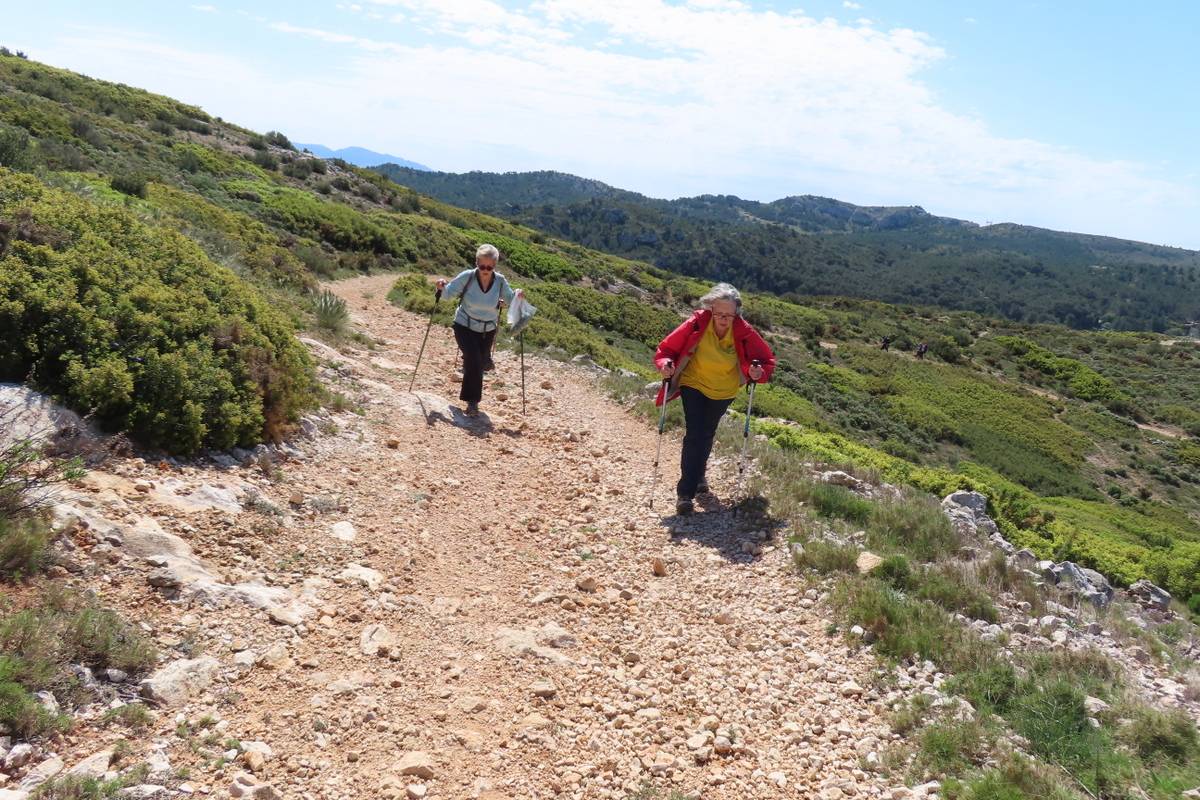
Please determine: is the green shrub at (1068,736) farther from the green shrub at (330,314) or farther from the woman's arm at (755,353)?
the green shrub at (330,314)

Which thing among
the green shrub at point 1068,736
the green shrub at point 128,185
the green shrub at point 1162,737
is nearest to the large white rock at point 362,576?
the green shrub at point 1068,736

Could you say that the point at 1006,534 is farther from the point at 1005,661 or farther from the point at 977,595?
the point at 1005,661

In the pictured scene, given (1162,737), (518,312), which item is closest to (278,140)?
(518,312)

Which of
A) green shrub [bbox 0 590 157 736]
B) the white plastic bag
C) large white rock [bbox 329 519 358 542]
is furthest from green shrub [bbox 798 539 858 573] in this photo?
the white plastic bag

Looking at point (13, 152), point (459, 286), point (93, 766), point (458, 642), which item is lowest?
point (458, 642)

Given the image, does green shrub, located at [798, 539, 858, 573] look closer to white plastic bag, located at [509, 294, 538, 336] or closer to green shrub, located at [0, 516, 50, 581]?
green shrub, located at [0, 516, 50, 581]

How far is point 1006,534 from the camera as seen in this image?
9.79m

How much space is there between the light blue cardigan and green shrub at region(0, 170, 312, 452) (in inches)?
106

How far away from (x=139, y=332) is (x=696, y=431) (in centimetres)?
499

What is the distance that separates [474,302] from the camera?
956 centimetres

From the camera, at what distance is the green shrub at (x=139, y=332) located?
4.95 metres

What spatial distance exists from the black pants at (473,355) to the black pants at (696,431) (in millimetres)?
3500

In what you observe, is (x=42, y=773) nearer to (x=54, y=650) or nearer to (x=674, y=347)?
(x=54, y=650)

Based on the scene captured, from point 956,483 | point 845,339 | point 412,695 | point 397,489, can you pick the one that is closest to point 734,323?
point 397,489
